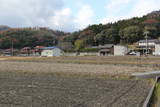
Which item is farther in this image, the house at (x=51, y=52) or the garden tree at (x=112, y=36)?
the garden tree at (x=112, y=36)

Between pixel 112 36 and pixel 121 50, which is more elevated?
pixel 112 36

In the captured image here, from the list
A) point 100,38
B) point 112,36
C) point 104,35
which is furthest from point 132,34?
point 100,38

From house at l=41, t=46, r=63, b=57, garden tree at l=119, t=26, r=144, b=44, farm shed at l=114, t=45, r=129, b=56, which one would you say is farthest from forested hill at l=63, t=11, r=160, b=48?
house at l=41, t=46, r=63, b=57

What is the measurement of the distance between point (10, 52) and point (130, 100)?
88486mm

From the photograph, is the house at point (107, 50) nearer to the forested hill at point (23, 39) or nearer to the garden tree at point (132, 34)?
the garden tree at point (132, 34)

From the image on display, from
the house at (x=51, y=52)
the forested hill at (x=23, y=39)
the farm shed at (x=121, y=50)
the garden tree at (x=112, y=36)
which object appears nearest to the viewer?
the farm shed at (x=121, y=50)

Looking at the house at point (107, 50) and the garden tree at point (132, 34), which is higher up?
the garden tree at point (132, 34)

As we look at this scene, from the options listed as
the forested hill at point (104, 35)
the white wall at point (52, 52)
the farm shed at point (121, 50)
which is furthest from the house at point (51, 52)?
the farm shed at point (121, 50)

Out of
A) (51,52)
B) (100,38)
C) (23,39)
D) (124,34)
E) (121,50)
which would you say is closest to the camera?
(121,50)

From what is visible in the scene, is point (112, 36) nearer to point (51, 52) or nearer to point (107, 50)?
point (107, 50)

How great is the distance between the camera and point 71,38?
300 feet

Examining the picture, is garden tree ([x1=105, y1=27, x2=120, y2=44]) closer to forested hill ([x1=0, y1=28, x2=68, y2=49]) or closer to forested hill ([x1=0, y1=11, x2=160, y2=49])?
forested hill ([x1=0, y1=11, x2=160, y2=49])

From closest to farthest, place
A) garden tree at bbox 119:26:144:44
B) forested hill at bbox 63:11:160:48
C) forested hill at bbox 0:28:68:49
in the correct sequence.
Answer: garden tree at bbox 119:26:144:44 < forested hill at bbox 63:11:160:48 < forested hill at bbox 0:28:68:49

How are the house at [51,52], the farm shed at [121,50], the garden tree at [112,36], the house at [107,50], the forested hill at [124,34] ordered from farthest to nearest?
the garden tree at [112,36]
the house at [51,52]
the forested hill at [124,34]
the house at [107,50]
the farm shed at [121,50]
